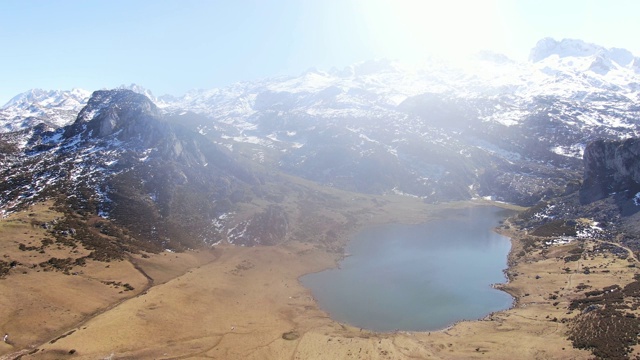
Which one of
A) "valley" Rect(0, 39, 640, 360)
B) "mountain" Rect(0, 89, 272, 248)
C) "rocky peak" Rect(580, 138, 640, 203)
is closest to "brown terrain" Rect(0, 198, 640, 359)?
"valley" Rect(0, 39, 640, 360)

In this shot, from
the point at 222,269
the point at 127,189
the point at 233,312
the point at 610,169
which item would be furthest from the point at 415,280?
the point at 610,169

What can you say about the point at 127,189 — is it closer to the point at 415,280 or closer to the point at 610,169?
the point at 415,280

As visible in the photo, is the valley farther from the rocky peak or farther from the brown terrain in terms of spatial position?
the rocky peak

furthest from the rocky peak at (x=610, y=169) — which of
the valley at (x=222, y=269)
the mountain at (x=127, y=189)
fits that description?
the mountain at (x=127, y=189)

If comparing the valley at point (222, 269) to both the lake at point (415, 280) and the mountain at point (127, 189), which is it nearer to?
the mountain at point (127, 189)

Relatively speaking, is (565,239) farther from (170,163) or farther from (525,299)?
(170,163)
